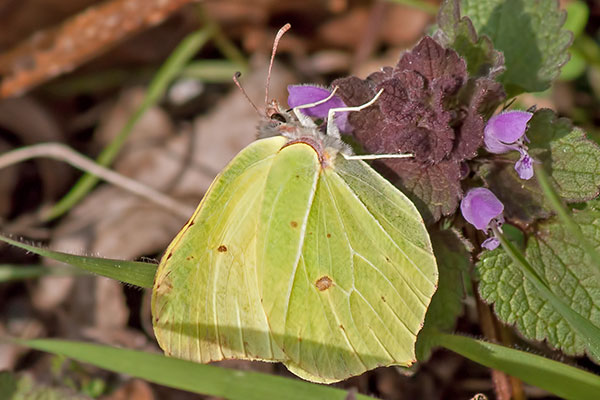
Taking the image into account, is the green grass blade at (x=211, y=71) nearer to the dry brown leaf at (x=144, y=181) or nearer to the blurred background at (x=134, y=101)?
the blurred background at (x=134, y=101)

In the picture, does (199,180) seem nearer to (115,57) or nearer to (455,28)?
(115,57)

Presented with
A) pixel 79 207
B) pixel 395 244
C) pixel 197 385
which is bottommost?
pixel 197 385

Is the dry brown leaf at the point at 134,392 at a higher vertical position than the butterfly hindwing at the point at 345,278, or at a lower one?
higher

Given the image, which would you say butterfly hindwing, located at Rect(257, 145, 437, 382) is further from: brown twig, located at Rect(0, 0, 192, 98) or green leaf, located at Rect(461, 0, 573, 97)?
brown twig, located at Rect(0, 0, 192, 98)

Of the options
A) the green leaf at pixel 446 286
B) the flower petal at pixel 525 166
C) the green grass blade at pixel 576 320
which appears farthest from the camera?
the green leaf at pixel 446 286

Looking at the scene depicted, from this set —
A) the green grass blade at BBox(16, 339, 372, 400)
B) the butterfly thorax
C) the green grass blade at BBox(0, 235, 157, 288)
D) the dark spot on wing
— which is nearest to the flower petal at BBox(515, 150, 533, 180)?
the butterfly thorax

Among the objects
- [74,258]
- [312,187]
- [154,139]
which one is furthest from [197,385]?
[154,139]

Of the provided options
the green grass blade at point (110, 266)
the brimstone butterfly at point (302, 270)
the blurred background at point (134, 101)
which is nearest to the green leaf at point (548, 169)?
the brimstone butterfly at point (302, 270)
